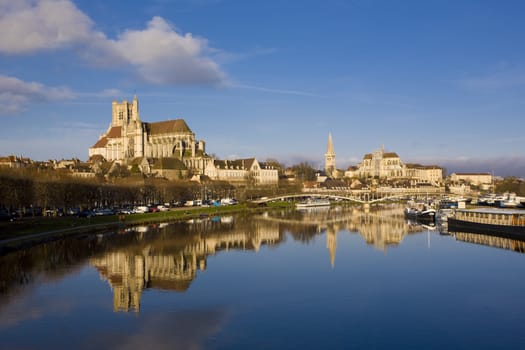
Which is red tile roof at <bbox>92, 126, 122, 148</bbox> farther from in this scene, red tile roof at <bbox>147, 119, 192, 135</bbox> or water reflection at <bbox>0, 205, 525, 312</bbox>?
water reflection at <bbox>0, 205, 525, 312</bbox>

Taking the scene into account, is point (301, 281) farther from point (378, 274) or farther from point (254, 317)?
point (254, 317)

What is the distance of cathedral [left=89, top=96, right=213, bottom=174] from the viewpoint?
10512 centimetres

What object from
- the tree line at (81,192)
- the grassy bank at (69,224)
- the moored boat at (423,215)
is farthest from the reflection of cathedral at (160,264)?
the moored boat at (423,215)

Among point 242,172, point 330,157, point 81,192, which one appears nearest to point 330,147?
point 330,157

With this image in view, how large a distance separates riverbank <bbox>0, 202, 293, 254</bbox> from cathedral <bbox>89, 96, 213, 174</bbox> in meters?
47.2

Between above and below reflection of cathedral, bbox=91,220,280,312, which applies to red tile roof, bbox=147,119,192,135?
above

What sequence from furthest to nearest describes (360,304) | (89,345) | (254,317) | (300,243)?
(300,243), (360,304), (254,317), (89,345)

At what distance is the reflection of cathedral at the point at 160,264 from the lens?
67.1 ft

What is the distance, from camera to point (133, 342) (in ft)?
45.6

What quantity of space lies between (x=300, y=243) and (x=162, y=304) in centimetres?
1986

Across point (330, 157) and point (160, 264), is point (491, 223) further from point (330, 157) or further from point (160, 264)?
point (330, 157)

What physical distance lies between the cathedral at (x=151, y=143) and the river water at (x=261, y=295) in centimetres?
7013

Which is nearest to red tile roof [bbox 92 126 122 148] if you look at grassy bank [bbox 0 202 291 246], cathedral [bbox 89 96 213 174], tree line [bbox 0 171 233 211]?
cathedral [bbox 89 96 213 174]

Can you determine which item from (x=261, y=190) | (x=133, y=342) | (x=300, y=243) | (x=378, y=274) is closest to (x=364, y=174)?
(x=261, y=190)
